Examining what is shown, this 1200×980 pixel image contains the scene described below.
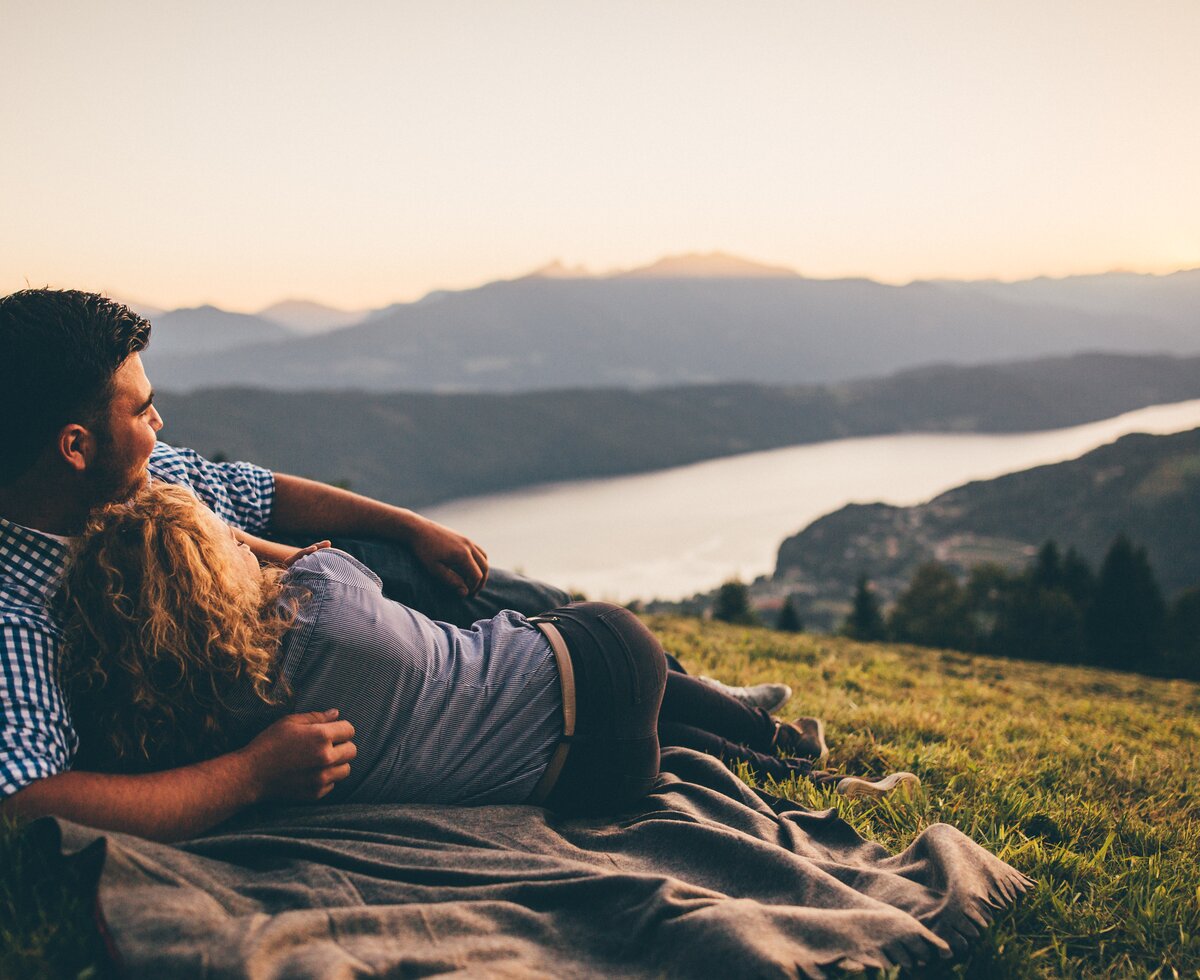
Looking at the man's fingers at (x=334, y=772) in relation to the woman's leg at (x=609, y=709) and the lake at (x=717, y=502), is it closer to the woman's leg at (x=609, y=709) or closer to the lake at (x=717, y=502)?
the woman's leg at (x=609, y=709)

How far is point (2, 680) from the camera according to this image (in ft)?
6.12

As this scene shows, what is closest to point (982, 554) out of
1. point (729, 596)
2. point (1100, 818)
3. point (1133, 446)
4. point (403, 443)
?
point (1133, 446)

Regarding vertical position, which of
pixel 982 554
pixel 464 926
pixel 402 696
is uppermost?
pixel 402 696

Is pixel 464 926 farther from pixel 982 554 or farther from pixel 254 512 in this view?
pixel 982 554

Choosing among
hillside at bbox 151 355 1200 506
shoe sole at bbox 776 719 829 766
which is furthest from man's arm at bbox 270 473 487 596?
hillside at bbox 151 355 1200 506

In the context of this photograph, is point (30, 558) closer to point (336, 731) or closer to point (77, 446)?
point (77, 446)

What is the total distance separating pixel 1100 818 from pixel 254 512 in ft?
12.4

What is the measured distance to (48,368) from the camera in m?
2.14

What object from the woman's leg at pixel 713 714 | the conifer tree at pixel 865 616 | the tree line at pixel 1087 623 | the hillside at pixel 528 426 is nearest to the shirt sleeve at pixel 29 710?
the woman's leg at pixel 713 714

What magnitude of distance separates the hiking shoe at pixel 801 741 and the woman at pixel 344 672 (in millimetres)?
1232

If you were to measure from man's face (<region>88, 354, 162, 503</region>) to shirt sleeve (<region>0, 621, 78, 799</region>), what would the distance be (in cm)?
48

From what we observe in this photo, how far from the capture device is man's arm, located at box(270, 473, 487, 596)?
329 cm

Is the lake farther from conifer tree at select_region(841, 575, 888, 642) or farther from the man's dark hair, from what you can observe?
the man's dark hair

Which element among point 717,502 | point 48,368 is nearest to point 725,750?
point 48,368
